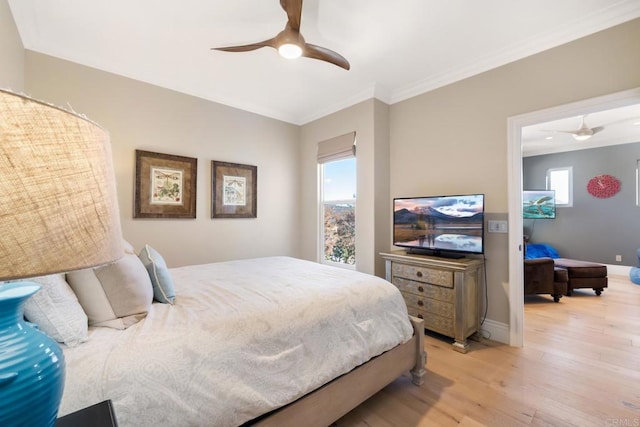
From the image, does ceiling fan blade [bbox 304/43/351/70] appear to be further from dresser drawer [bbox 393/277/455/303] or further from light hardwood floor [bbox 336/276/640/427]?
light hardwood floor [bbox 336/276/640/427]

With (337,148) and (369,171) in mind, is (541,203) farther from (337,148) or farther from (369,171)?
(337,148)

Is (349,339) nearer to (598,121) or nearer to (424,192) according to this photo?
(424,192)

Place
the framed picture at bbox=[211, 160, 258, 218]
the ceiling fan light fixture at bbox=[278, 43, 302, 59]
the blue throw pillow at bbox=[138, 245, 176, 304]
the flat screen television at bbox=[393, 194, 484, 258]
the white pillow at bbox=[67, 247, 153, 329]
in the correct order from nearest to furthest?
the white pillow at bbox=[67, 247, 153, 329]
the blue throw pillow at bbox=[138, 245, 176, 304]
the ceiling fan light fixture at bbox=[278, 43, 302, 59]
the flat screen television at bbox=[393, 194, 484, 258]
the framed picture at bbox=[211, 160, 258, 218]

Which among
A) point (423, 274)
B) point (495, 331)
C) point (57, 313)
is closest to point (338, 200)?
point (423, 274)

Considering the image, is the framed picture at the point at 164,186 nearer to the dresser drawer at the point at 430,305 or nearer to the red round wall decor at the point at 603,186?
the dresser drawer at the point at 430,305

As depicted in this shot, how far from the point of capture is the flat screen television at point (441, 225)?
2592mm

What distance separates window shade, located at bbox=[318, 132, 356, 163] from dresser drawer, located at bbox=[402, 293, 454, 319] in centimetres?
190

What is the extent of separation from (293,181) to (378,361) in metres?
3.08

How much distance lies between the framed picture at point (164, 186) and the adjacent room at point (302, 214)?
0.02 meters

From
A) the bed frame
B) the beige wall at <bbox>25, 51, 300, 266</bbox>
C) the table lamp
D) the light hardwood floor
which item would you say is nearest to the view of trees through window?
the beige wall at <bbox>25, 51, 300, 266</bbox>

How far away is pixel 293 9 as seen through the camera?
5.64 feet

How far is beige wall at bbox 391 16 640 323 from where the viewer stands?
2.15 meters

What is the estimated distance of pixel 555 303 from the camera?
12.4ft

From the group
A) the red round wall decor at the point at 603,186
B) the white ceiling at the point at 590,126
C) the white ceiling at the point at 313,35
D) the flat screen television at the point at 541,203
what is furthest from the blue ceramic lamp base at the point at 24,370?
the red round wall decor at the point at 603,186
